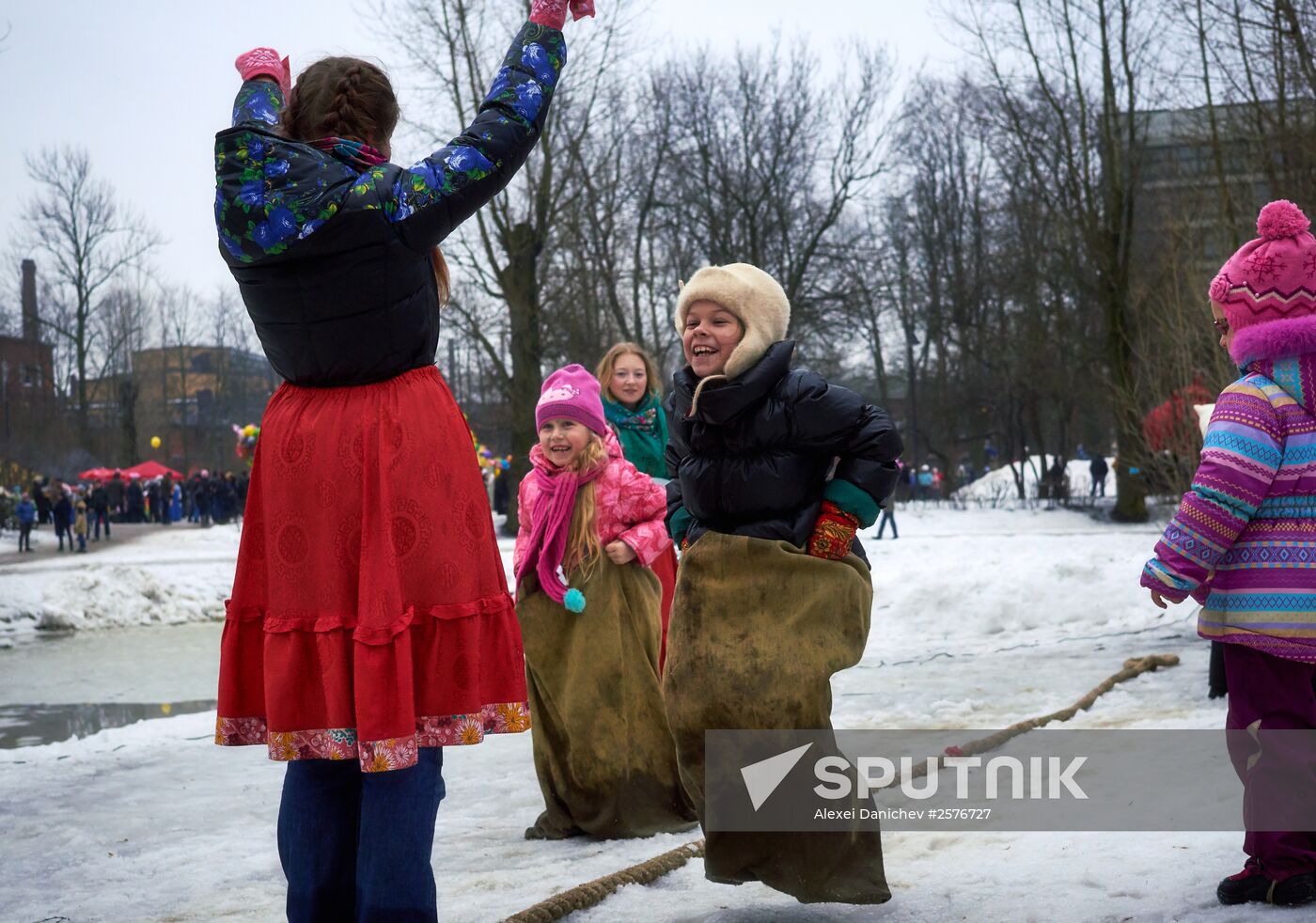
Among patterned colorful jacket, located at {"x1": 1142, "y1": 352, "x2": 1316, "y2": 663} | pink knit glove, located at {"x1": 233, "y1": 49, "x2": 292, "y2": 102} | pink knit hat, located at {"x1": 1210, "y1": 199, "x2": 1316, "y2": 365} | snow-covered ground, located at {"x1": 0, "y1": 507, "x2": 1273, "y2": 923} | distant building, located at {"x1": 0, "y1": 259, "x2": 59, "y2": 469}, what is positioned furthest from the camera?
distant building, located at {"x1": 0, "y1": 259, "x2": 59, "y2": 469}

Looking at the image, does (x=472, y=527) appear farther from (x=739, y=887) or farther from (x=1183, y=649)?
(x=1183, y=649)

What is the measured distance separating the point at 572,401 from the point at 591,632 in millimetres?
912

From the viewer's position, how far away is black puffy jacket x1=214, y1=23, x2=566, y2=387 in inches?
94.9

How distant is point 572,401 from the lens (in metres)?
4.96

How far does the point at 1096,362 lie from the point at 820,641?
103 ft

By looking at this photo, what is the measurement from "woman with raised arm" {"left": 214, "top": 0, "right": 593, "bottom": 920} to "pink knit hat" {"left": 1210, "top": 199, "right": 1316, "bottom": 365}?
219 centimetres

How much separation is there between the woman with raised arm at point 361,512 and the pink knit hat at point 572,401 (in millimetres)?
2325

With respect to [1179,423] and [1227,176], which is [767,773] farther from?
[1227,176]


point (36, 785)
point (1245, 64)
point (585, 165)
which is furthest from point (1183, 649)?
point (585, 165)

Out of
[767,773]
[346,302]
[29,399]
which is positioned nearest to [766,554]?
[767,773]

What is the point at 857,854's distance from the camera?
3285 millimetres

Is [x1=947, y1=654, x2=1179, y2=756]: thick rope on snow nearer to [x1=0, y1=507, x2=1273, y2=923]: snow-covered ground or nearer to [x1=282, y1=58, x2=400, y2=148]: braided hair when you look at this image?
[x1=0, y1=507, x2=1273, y2=923]: snow-covered ground

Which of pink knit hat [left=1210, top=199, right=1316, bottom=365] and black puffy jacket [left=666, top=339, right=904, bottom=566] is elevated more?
pink knit hat [left=1210, top=199, right=1316, bottom=365]

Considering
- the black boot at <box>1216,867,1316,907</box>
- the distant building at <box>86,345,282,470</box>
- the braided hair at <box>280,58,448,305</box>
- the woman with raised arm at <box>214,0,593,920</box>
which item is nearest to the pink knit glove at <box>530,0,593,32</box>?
the woman with raised arm at <box>214,0,593,920</box>
